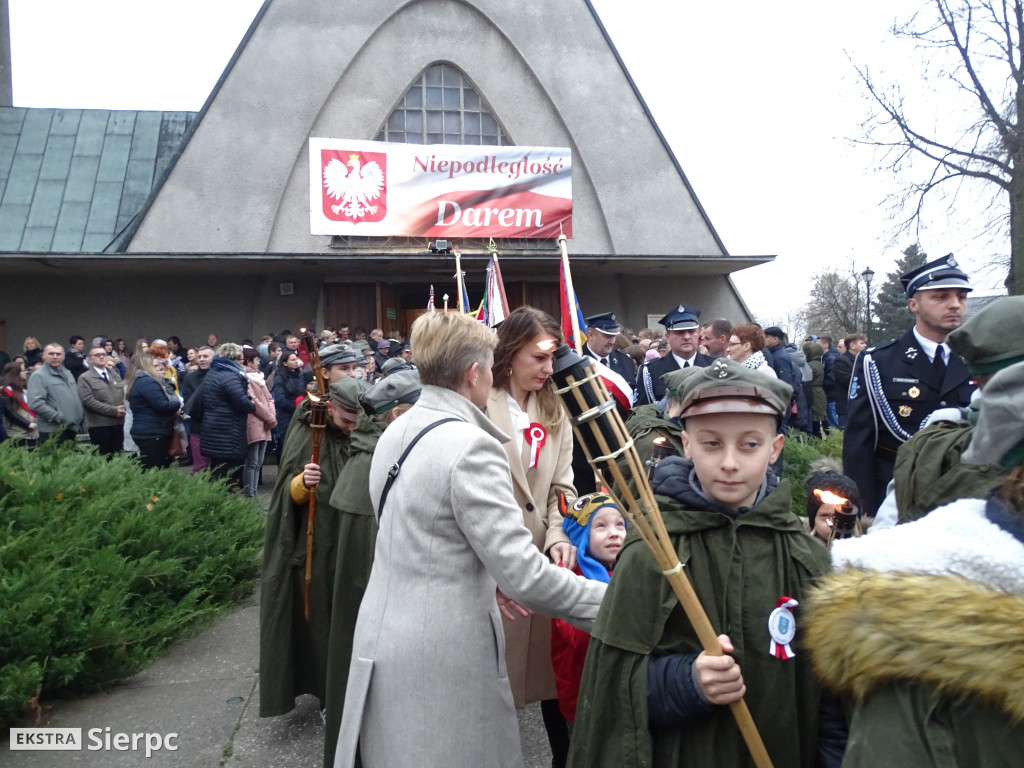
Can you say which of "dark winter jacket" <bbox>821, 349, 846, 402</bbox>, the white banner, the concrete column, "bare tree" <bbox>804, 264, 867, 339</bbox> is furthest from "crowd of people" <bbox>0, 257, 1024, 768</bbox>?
"bare tree" <bbox>804, 264, 867, 339</bbox>

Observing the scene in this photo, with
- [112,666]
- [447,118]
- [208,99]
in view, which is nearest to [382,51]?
[447,118]

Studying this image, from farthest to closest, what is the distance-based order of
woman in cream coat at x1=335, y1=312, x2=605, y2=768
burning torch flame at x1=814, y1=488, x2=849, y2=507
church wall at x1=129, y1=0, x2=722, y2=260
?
church wall at x1=129, y1=0, x2=722, y2=260, burning torch flame at x1=814, y1=488, x2=849, y2=507, woman in cream coat at x1=335, y1=312, x2=605, y2=768

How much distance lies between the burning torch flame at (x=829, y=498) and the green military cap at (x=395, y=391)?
1.81 m

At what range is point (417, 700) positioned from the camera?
224 cm

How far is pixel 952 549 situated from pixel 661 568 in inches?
25.9

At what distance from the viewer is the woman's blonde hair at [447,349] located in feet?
8.05

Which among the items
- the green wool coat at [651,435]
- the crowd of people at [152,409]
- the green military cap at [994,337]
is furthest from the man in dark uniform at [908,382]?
the crowd of people at [152,409]

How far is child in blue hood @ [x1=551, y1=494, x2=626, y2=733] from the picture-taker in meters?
2.84

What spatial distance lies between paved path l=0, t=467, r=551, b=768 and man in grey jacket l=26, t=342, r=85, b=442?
16.2 feet

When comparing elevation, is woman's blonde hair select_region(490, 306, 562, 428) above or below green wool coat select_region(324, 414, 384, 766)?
above

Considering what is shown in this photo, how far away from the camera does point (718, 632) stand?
69.7 inches

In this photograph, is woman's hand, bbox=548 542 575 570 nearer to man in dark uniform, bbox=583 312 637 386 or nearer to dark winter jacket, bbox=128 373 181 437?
man in dark uniform, bbox=583 312 637 386

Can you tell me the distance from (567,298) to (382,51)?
15259 mm

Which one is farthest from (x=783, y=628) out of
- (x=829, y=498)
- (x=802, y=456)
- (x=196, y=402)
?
(x=196, y=402)
